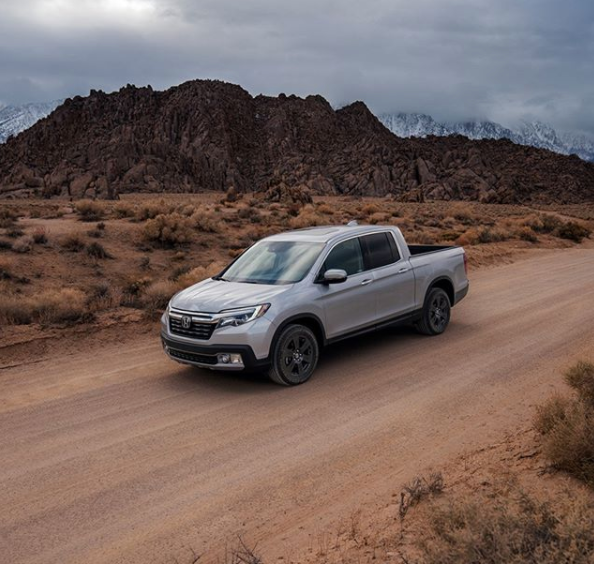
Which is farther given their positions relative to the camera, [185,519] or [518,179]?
[518,179]

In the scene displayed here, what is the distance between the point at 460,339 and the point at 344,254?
101 inches

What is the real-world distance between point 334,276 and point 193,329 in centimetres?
187

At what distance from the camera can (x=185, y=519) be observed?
185 inches

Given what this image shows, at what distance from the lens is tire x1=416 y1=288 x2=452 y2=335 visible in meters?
9.95

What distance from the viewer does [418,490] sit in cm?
474

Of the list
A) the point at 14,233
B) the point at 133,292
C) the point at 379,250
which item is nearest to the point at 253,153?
the point at 14,233

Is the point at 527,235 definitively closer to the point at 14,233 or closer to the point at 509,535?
the point at 14,233

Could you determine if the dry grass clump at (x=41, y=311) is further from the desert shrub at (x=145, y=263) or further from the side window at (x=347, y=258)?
the desert shrub at (x=145, y=263)

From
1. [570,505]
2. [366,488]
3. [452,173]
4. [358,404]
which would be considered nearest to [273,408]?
[358,404]

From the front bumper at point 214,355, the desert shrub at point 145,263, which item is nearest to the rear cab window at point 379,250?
the front bumper at point 214,355

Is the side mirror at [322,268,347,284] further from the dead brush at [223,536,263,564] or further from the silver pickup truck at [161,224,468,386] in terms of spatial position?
the dead brush at [223,536,263,564]

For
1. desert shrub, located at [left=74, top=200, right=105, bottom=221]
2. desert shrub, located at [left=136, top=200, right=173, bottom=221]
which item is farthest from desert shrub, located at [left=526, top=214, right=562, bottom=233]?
desert shrub, located at [left=74, top=200, right=105, bottom=221]

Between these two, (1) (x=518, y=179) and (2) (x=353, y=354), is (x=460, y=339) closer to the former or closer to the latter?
(2) (x=353, y=354)

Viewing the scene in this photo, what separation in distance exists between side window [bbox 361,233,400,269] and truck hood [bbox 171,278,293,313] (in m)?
1.60
